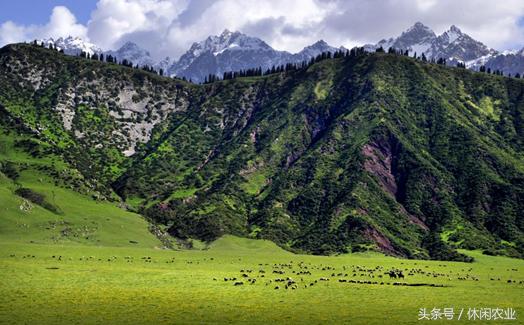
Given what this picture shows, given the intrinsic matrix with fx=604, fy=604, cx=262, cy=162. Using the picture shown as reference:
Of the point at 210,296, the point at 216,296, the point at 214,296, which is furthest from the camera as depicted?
the point at 216,296

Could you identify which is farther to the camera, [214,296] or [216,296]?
[216,296]

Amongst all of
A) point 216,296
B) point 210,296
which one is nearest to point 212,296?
point 210,296

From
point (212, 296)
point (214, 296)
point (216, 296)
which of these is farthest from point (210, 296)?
point (216, 296)

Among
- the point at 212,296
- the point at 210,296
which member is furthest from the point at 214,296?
the point at 210,296

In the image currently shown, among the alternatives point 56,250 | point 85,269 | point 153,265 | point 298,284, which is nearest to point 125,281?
point 85,269

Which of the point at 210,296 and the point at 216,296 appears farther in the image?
the point at 216,296

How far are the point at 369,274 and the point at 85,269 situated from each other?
6238 centimetres

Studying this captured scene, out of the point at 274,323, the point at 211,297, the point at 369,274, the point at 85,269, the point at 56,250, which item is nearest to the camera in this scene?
the point at 274,323

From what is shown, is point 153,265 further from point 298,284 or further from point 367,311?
point 367,311

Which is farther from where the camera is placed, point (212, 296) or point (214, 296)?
point (214, 296)

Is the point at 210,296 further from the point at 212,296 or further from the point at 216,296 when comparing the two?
the point at 216,296

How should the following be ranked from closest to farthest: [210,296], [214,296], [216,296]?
[210,296] → [214,296] → [216,296]

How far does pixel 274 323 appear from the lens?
6794 cm

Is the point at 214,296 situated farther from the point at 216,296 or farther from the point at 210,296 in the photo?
the point at 210,296
